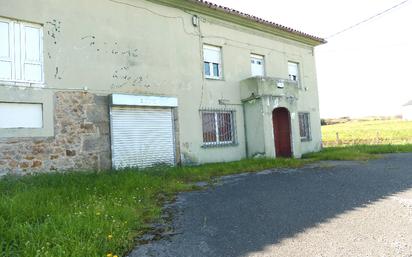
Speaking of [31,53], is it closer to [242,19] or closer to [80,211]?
[80,211]

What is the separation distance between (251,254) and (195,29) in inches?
405

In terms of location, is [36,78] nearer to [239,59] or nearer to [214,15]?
[214,15]

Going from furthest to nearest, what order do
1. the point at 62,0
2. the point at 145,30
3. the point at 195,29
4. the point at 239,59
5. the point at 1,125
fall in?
the point at 239,59, the point at 195,29, the point at 145,30, the point at 62,0, the point at 1,125

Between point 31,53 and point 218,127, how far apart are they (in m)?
6.99

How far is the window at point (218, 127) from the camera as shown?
1248 centimetres

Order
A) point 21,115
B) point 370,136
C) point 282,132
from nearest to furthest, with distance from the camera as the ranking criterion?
point 21,115, point 282,132, point 370,136

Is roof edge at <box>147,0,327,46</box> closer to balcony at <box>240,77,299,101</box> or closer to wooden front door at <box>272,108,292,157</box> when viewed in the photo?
balcony at <box>240,77,299,101</box>

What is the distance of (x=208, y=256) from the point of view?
141 inches

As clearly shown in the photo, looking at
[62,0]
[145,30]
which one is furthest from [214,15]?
[62,0]

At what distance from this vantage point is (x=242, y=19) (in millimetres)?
13945

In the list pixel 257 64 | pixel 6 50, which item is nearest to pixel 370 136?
pixel 257 64

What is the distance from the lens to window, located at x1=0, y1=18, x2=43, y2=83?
8.22m

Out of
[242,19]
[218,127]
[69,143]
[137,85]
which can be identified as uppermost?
[242,19]

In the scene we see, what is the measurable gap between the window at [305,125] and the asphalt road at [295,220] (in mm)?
8707
